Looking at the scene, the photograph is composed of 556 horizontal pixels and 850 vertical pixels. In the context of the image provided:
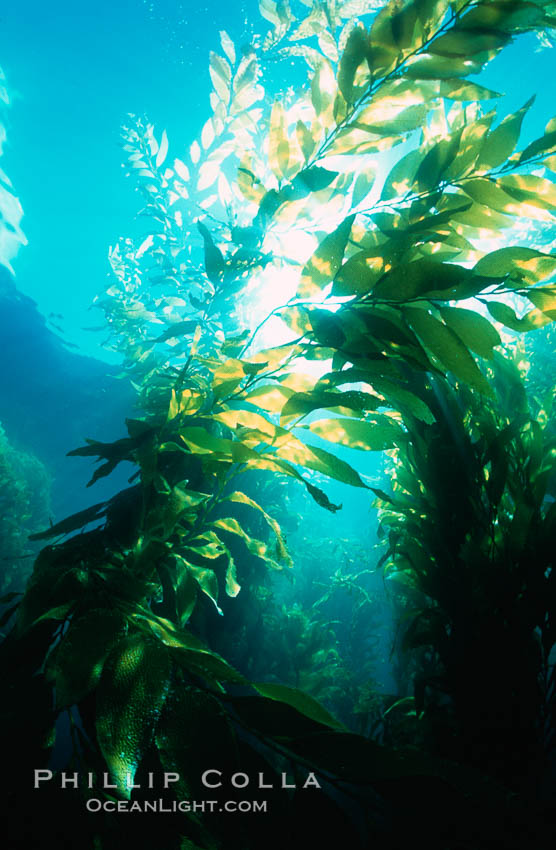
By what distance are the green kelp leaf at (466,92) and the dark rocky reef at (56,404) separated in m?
13.1

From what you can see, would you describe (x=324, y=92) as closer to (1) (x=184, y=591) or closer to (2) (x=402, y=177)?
(2) (x=402, y=177)

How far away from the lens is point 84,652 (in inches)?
15.8

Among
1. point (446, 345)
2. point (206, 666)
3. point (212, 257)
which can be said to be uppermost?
point (212, 257)

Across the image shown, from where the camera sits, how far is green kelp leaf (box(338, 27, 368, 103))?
2.46 feet

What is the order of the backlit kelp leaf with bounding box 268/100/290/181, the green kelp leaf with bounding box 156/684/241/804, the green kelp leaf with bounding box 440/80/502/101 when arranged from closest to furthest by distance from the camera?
the green kelp leaf with bounding box 156/684/241/804, the green kelp leaf with bounding box 440/80/502/101, the backlit kelp leaf with bounding box 268/100/290/181

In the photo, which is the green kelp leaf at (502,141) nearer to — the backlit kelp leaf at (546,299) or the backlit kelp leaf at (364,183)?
the backlit kelp leaf at (364,183)

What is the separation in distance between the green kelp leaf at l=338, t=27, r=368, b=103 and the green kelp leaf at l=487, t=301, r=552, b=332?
0.63m

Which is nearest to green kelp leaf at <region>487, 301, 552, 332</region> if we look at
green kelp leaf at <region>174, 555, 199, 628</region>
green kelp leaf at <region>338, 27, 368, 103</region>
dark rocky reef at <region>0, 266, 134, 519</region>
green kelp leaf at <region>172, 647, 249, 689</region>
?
green kelp leaf at <region>338, 27, 368, 103</region>

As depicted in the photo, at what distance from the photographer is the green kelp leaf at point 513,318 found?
0.75 metres

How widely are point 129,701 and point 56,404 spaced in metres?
16.9

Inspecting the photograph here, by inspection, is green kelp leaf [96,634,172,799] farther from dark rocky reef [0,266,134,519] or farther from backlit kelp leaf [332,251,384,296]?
dark rocky reef [0,266,134,519]

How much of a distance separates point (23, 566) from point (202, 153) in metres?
10.7

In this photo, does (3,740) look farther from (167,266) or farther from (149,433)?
(167,266)

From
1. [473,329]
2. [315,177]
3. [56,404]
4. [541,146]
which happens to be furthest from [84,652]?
[56,404]
